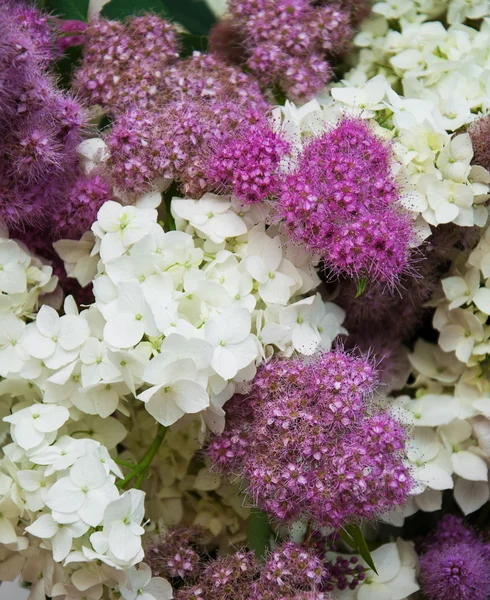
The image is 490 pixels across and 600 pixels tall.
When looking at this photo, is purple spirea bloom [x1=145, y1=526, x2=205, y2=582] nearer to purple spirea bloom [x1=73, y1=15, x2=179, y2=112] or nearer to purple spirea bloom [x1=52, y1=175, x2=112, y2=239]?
purple spirea bloom [x1=52, y1=175, x2=112, y2=239]

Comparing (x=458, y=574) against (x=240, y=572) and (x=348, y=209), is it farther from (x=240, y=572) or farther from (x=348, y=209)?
(x=348, y=209)

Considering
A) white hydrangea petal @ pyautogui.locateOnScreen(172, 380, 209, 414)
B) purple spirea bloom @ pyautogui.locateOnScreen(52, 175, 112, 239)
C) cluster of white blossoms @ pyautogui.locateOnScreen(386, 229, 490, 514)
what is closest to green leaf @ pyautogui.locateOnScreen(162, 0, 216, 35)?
purple spirea bloom @ pyautogui.locateOnScreen(52, 175, 112, 239)

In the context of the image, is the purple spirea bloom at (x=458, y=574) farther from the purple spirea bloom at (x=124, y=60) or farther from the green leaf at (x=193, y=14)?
the green leaf at (x=193, y=14)

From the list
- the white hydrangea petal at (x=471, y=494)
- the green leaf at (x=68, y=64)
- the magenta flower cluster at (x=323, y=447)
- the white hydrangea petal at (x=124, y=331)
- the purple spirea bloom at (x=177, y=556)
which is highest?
the green leaf at (x=68, y=64)

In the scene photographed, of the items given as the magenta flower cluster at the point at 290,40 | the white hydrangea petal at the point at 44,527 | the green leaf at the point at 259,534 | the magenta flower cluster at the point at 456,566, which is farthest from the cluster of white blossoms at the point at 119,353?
the magenta flower cluster at the point at 456,566

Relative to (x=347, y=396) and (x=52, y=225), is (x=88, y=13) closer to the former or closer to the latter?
(x=52, y=225)

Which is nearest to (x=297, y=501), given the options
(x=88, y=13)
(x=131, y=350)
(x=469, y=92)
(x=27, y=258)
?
(x=131, y=350)

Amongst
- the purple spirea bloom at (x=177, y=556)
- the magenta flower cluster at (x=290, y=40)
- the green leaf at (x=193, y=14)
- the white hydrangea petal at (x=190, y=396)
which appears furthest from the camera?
the green leaf at (x=193, y=14)
